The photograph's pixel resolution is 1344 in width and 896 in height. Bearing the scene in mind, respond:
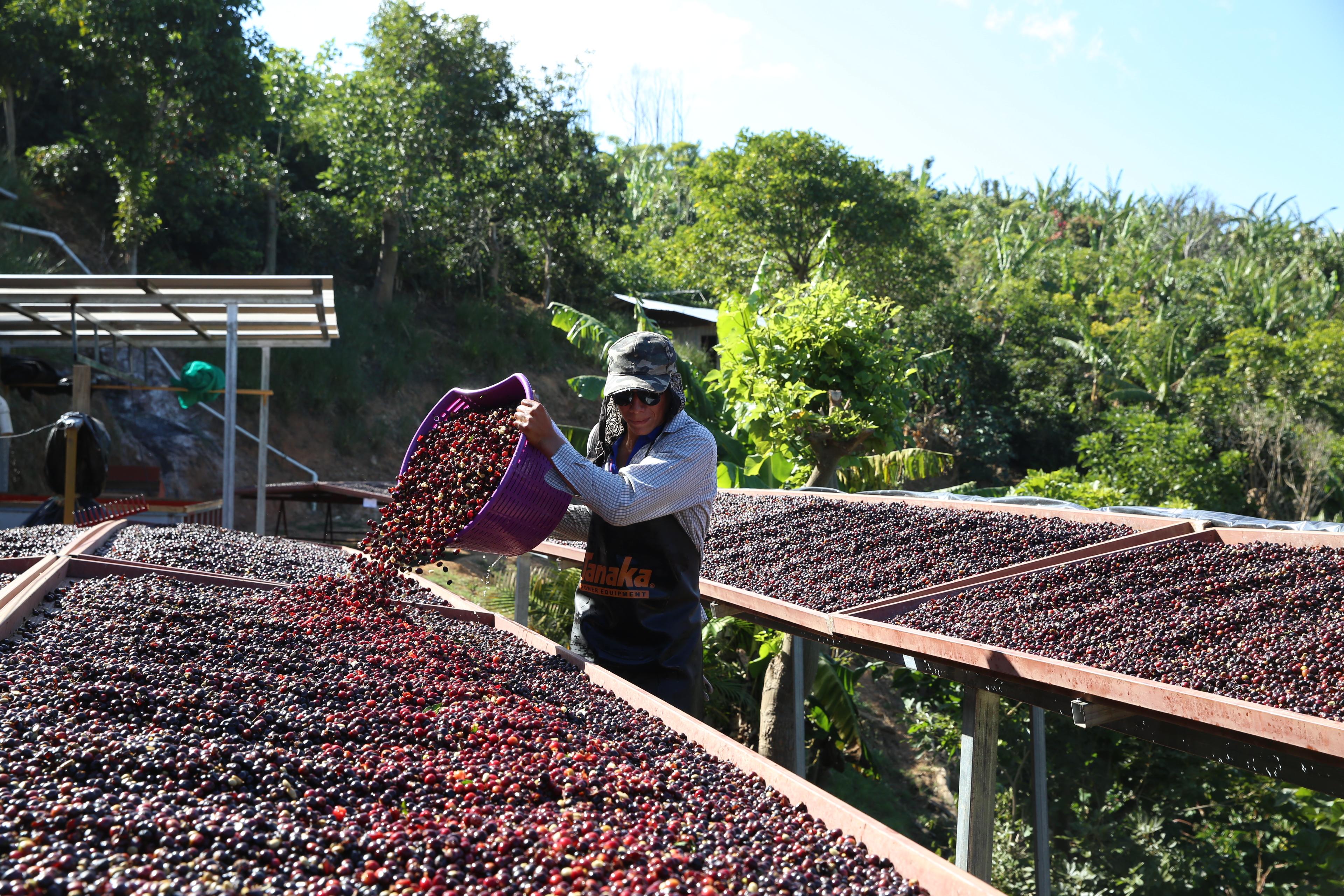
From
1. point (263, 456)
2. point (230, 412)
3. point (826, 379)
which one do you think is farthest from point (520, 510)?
point (263, 456)

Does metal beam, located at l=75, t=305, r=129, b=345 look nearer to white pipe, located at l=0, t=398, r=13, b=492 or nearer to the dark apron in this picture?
white pipe, located at l=0, t=398, r=13, b=492

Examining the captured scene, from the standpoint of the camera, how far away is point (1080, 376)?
21984 millimetres

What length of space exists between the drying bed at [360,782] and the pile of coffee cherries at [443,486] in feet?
1.03

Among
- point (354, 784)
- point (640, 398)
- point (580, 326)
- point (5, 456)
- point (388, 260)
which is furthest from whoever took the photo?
point (388, 260)

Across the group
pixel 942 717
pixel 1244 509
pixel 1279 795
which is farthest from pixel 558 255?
pixel 1279 795

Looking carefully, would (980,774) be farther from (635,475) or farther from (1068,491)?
(1068,491)

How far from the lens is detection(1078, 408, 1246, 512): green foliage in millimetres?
13758

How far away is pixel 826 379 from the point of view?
5.92 m

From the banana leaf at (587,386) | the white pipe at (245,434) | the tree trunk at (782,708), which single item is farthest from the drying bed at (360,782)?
the white pipe at (245,434)

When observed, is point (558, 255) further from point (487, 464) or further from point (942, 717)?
point (487, 464)

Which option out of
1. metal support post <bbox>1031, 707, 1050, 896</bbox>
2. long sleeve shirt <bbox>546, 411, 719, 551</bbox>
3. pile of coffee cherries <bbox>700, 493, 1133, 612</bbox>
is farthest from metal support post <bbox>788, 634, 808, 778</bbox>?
long sleeve shirt <bbox>546, 411, 719, 551</bbox>

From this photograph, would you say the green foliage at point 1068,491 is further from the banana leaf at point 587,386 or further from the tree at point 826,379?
the banana leaf at point 587,386

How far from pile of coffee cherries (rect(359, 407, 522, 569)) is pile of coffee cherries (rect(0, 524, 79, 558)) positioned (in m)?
1.66

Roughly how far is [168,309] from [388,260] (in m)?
10.8
